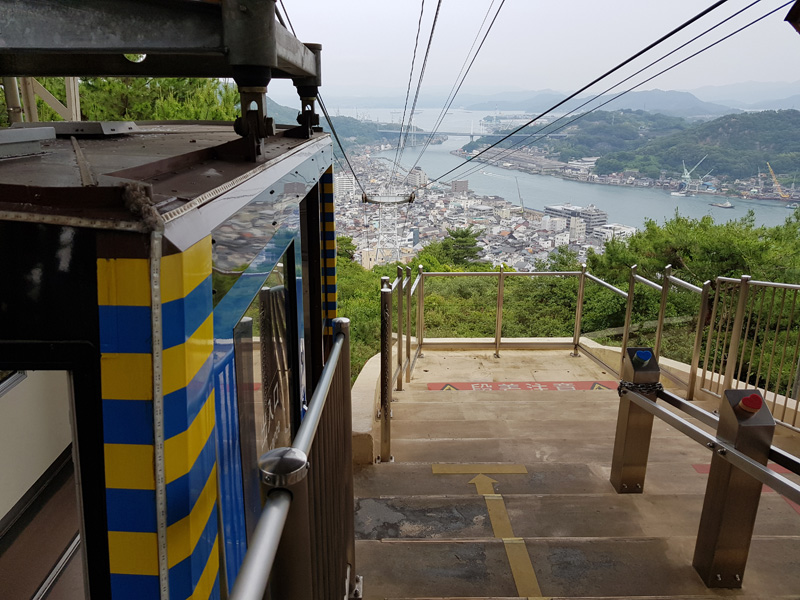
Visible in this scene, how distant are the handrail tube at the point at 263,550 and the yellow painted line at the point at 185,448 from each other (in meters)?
0.16

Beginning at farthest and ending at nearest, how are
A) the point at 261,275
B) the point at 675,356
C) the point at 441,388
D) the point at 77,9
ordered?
the point at 675,356
the point at 441,388
the point at 261,275
the point at 77,9

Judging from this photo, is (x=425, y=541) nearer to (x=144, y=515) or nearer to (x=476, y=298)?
(x=144, y=515)

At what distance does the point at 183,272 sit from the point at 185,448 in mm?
308

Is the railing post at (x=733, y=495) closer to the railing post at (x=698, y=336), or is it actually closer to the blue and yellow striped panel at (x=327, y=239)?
the blue and yellow striped panel at (x=327, y=239)

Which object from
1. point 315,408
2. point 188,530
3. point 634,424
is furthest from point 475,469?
point 188,530

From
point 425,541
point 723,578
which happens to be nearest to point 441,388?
point 425,541

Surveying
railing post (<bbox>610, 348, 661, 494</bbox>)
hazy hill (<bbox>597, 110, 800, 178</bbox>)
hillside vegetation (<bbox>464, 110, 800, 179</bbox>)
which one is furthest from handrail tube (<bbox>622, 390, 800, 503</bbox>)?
hazy hill (<bbox>597, 110, 800, 178</bbox>)

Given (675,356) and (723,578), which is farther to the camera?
(675,356)

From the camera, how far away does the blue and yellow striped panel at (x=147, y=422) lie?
101 cm

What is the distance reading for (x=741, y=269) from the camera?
13570 mm

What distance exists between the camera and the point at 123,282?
1.00 m

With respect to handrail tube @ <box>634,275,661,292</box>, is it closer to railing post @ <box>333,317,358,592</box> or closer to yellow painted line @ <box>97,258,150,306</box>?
railing post @ <box>333,317,358,592</box>

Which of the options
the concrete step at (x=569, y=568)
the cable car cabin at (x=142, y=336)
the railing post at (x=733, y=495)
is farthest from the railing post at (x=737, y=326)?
the cable car cabin at (x=142, y=336)

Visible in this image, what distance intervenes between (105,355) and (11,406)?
8.25 ft
